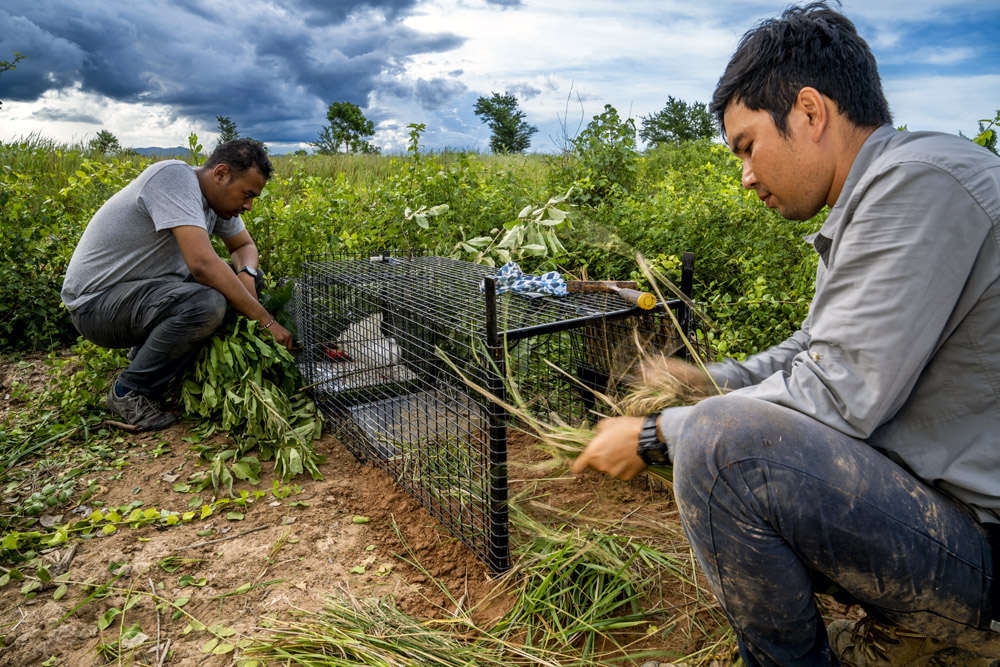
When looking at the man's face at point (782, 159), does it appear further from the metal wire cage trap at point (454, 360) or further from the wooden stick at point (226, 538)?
the wooden stick at point (226, 538)

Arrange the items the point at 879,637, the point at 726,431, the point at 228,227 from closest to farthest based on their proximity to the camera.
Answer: the point at 726,431, the point at 879,637, the point at 228,227

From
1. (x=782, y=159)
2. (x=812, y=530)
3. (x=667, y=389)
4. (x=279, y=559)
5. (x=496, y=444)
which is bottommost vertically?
(x=279, y=559)

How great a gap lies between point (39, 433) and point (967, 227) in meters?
3.84

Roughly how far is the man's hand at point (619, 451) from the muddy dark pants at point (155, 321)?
7.95ft

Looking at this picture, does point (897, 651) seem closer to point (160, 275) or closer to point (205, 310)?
point (205, 310)

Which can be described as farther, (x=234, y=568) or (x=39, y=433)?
(x=39, y=433)

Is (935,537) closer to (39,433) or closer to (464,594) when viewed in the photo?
(464,594)

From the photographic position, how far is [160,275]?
343 cm

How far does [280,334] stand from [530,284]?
5.14ft

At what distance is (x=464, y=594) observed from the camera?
207 centimetres

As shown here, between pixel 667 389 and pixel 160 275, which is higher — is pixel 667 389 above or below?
below

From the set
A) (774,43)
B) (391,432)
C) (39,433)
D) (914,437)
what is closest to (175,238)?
(39,433)

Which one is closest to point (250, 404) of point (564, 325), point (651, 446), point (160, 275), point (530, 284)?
point (160, 275)

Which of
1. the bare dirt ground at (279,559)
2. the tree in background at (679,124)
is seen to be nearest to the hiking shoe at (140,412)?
the bare dirt ground at (279,559)
